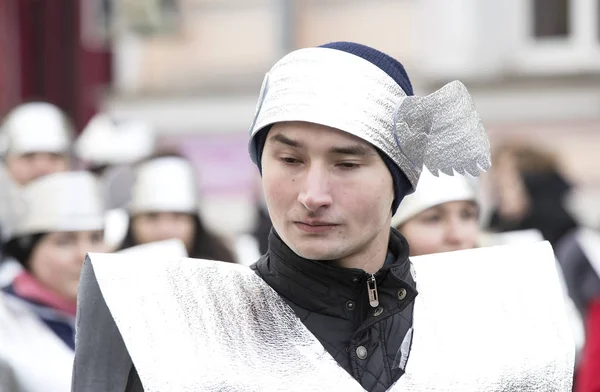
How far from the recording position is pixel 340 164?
3.06 metres

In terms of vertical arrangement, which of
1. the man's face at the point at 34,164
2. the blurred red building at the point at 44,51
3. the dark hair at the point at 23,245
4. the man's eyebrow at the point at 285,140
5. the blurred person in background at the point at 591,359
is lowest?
the blurred red building at the point at 44,51

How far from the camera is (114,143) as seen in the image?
9133 mm

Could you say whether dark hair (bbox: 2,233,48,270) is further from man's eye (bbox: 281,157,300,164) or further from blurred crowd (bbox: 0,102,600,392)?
man's eye (bbox: 281,157,300,164)

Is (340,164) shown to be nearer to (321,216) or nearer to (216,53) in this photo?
(321,216)

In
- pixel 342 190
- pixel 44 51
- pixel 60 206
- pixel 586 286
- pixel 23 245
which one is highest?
pixel 342 190

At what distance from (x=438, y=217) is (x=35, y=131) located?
13.7 ft

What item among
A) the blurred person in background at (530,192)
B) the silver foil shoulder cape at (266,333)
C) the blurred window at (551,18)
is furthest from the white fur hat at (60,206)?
the blurred window at (551,18)

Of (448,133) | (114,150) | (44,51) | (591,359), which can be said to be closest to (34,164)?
(114,150)

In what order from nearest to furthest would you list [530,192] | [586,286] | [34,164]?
[586,286] < [530,192] < [34,164]

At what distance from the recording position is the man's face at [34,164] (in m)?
8.15

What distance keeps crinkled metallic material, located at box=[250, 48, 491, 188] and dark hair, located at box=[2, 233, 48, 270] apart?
2639 millimetres

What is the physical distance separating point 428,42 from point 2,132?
334cm

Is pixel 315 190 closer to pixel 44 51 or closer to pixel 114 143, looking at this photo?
pixel 114 143

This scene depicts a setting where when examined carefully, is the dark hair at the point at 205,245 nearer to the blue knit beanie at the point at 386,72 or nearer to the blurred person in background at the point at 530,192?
the blurred person in background at the point at 530,192
